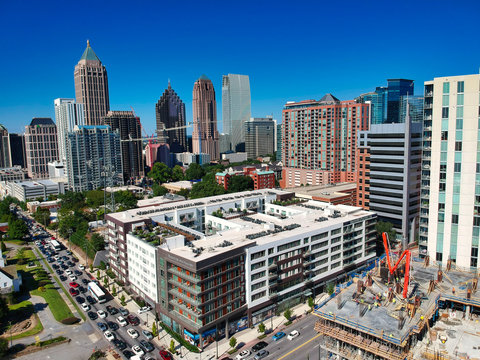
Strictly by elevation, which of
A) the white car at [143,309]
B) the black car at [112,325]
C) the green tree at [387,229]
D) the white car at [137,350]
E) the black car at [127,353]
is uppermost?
the green tree at [387,229]

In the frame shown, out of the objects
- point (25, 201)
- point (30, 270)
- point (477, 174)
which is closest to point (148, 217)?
point (30, 270)

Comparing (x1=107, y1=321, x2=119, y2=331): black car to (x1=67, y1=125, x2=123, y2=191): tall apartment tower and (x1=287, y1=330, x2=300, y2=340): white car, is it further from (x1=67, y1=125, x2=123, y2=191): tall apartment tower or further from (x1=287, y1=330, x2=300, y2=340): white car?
(x1=67, y1=125, x2=123, y2=191): tall apartment tower

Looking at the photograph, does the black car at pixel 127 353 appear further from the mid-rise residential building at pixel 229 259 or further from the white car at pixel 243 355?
the white car at pixel 243 355

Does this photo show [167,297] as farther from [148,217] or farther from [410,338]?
[410,338]

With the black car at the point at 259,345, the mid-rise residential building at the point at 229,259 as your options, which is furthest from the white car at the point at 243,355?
the mid-rise residential building at the point at 229,259

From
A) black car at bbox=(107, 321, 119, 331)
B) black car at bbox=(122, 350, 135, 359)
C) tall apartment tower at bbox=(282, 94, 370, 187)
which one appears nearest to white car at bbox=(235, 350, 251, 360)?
black car at bbox=(122, 350, 135, 359)

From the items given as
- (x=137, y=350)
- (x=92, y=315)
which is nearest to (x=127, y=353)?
(x=137, y=350)
